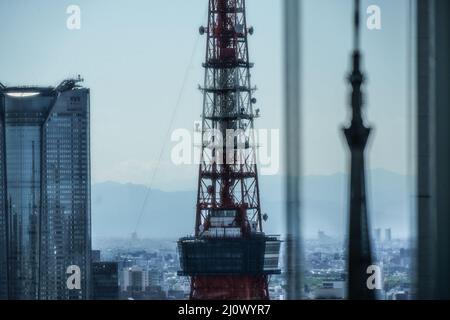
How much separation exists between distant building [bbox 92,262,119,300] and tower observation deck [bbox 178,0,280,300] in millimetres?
263

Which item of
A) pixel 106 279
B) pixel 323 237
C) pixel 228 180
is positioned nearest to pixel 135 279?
pixel 106 279

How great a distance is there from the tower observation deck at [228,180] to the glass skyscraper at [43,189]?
49cm

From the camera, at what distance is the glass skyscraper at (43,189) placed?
3.53 metres

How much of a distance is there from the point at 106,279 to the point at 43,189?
2.94 ft

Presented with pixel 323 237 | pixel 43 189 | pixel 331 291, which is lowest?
pixel 331 291

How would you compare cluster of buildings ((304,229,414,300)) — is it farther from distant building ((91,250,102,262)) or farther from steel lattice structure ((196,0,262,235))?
distant building ((91,250,102,262))

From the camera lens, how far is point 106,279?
3.34 m

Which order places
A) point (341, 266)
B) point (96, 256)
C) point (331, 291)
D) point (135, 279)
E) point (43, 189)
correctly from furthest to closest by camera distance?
point (43, 189), point (96, 256), point (135, 279), point (341, 266), point (331, 291)

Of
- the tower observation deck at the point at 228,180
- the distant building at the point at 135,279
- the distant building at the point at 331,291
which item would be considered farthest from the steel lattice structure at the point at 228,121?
the distant building at the point at 331,291

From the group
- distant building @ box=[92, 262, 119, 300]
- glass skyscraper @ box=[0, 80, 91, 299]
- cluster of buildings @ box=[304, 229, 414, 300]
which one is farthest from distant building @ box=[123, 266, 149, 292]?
cluster of buildings @ box=[304, 229, 414, 300]

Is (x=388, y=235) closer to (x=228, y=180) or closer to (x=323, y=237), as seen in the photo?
(x=323, y=237)

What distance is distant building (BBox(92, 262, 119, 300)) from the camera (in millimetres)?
3291
